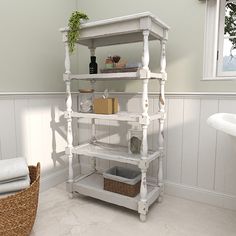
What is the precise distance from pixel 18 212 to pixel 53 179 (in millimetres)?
855

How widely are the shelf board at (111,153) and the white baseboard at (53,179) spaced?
427 millimetres

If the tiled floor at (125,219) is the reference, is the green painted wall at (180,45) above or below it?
above

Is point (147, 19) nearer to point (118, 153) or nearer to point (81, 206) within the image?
point (118, 153)

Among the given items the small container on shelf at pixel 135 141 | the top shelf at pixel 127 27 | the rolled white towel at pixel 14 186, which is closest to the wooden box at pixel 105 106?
the small container on shelf at pixel 135 141

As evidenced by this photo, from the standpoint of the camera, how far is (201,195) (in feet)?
5.74

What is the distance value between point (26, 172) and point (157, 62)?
49.5 inches

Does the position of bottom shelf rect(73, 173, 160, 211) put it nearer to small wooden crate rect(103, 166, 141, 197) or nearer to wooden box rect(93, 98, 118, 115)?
small wooden crate rect(103, 166, 141, 197)

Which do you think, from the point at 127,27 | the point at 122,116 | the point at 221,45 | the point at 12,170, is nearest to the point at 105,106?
the point at 122,116

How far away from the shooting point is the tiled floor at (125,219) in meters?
1.39

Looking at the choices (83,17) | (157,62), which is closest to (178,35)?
Result: (157,62)

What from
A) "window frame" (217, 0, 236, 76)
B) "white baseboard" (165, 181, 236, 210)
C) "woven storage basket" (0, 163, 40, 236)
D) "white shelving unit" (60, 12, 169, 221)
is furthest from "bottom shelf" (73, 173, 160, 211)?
"window frame" (217, 0, 236, 76)

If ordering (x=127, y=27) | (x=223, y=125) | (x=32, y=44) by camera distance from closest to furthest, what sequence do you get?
1. (x=223, y=125)
2. (x=127, y=27)
3. (x=32, y=44)

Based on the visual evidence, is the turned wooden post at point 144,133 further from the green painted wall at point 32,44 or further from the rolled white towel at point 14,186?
the green painted wall at point 32,44

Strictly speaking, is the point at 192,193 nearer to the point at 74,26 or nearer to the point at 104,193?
the point at 104,193
